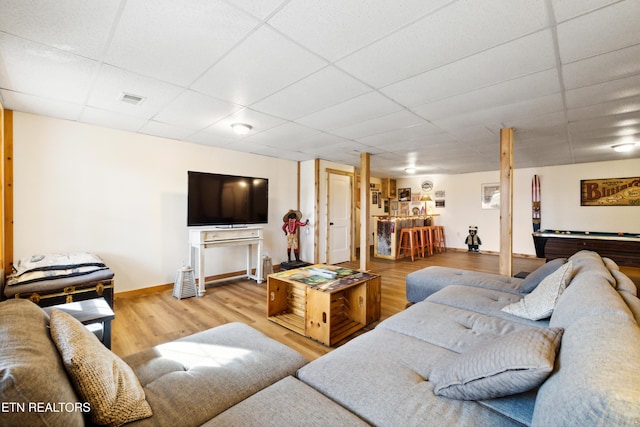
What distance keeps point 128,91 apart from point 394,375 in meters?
3.10

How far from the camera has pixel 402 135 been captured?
397 cm

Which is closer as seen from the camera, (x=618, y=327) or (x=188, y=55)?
(x=618, y=327)

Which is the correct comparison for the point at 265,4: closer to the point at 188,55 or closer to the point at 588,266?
the point at 188,55

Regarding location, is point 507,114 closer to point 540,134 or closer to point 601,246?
point 540,134

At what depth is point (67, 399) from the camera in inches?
28.5

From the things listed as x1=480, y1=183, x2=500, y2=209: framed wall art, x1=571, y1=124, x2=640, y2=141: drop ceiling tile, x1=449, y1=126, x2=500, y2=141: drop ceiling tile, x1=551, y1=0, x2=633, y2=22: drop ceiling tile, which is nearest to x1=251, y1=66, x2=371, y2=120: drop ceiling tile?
x1=551, y1=0, x2=633, y2=22: drop ceiling tile

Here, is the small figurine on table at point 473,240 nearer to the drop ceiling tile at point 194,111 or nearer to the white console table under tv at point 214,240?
the white console table under tv at point 214,240

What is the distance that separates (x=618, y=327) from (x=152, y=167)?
4779mm

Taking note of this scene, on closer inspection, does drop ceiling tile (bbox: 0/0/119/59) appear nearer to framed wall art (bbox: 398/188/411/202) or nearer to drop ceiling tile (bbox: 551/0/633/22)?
drop ceiling tile (bbox: 551/0/633/22)

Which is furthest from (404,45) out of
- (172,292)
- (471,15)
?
(172,292)

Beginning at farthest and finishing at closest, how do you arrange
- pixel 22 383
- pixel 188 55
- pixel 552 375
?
pixel 188 55, pixel 552 375, pixel 22 383

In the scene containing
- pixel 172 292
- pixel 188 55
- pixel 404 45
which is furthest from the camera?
pixel 172 292

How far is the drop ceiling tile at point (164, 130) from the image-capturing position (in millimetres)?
3521

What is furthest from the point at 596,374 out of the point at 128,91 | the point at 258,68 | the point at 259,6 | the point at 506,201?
the point at 128,91
